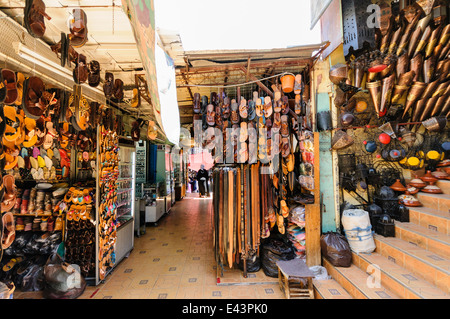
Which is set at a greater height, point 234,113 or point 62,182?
point 234,113

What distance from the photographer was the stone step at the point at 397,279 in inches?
80.7

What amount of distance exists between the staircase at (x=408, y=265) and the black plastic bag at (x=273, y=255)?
55 centimetres

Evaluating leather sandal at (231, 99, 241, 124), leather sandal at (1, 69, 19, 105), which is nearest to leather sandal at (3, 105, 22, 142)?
leather sandal at (1, 69, 19, 105)

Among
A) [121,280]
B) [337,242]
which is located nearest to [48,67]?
[121,280]

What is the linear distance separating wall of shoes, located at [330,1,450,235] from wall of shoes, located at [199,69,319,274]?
71cm

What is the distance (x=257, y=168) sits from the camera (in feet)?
10.8

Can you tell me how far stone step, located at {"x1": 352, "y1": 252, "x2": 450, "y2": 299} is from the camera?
205cm

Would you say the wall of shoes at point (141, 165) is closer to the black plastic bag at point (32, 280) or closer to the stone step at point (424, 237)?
the black plastic bag at point (32, 280)

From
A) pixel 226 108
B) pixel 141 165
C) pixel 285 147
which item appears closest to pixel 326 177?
pixel 285 147

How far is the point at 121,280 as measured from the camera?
321 centimetres

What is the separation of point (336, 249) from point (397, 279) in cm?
76

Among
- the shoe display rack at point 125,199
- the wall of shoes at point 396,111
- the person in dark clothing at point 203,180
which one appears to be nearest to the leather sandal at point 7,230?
the shoe display rack at point 125,199

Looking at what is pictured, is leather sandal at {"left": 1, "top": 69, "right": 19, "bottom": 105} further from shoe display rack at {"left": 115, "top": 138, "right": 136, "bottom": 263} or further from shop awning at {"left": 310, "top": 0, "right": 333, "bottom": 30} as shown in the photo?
shop awning at {"left": 310, "top": 0, "right": 333, "bottom": 30}

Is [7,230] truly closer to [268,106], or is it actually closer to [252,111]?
[252,111]
